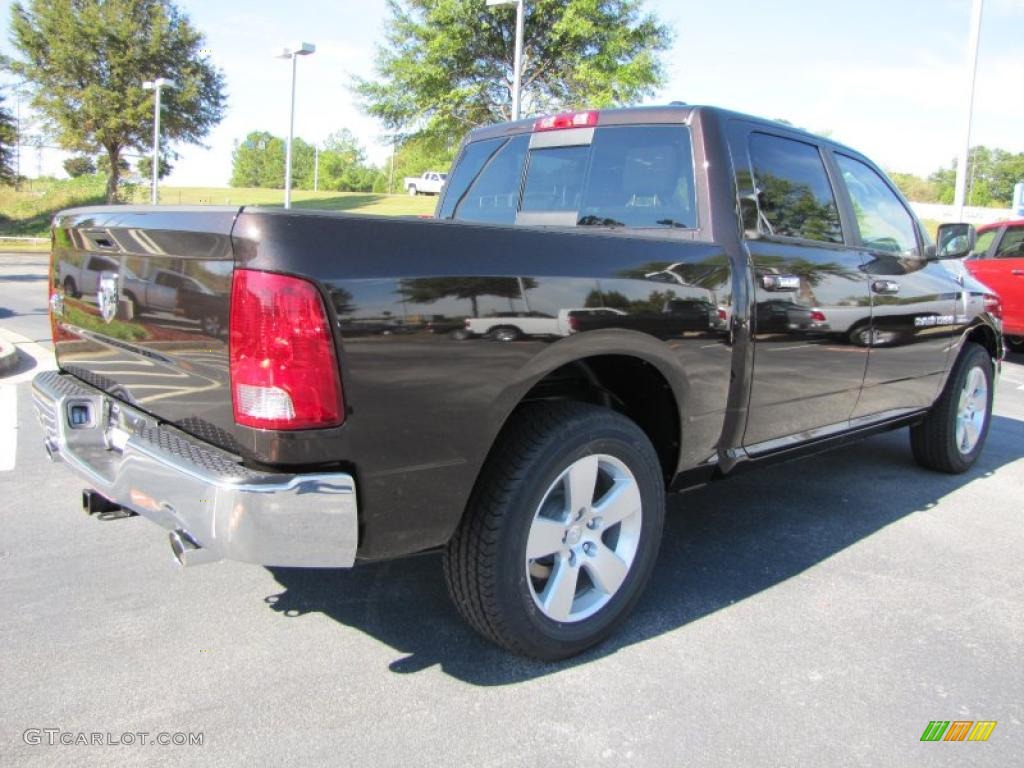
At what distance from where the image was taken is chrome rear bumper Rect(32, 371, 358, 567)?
200 centimetres

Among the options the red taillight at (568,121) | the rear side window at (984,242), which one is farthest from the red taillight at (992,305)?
the rear side window at (984,242)

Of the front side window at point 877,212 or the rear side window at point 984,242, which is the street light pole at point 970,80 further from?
the front side window at point 877,212

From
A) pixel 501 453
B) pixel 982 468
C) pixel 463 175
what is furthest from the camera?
pixel 982 468

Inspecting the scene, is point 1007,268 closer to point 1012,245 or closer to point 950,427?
point 1012,245

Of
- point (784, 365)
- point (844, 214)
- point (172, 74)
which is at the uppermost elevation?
point (172, 74)

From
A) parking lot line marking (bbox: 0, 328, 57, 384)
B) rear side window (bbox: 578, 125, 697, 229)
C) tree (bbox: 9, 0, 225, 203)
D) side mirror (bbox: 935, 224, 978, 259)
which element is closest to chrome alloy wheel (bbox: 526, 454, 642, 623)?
rear side window (bbox: 578, 125, 697, 229)

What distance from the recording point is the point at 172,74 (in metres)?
40.6

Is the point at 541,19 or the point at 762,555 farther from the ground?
the point at 541,19

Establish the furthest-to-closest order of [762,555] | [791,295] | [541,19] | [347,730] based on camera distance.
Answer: [541,19] → [762,555] → [791,295] → [347,730]

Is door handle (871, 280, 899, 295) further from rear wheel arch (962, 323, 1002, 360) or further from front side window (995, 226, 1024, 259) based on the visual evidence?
front side window (995, 226, 1024, 259)

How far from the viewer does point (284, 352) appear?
6.55 ft

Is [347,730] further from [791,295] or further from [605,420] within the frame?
[791,295]

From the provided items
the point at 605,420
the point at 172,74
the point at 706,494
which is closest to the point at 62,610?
the point at 605,420

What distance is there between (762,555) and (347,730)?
2.18 meters
